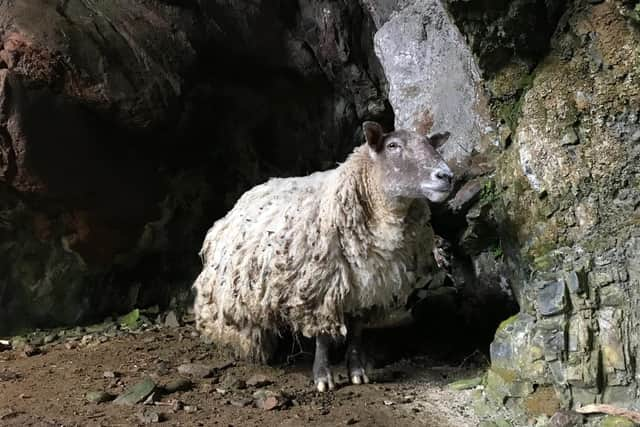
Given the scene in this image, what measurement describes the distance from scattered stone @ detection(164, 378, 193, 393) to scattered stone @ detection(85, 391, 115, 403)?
0.33 metres

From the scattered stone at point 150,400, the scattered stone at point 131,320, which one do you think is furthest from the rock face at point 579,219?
the scattered stone at point 131,320

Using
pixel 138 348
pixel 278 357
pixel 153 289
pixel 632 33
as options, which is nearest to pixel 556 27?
pixel 632 33

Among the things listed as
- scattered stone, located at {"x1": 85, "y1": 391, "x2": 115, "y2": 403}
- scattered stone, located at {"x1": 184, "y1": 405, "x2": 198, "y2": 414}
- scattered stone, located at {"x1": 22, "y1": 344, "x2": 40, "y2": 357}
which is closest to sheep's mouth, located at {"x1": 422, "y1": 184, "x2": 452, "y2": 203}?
scattered stone, located at {"x1": 184, "y1": 405, "x2": 198, "y2": 414}

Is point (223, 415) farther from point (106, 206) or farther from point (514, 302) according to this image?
point (106, 206)

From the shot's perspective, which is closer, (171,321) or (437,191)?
(437,191)

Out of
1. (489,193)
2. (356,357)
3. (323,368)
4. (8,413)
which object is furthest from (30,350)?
(489,193)

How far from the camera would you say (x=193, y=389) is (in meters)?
3.84

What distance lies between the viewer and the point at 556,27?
3.40 metres

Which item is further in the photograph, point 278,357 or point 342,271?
point 278,357

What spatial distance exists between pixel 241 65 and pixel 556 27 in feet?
13.0

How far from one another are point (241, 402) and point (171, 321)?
7.08 feet

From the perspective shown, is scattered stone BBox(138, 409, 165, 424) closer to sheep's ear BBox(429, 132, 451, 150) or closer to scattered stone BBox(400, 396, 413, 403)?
scattered stone BBox(400, 396, 413, 403)

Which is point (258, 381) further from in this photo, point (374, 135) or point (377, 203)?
point (374, 135)

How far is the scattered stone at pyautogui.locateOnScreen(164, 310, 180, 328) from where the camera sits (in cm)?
548
